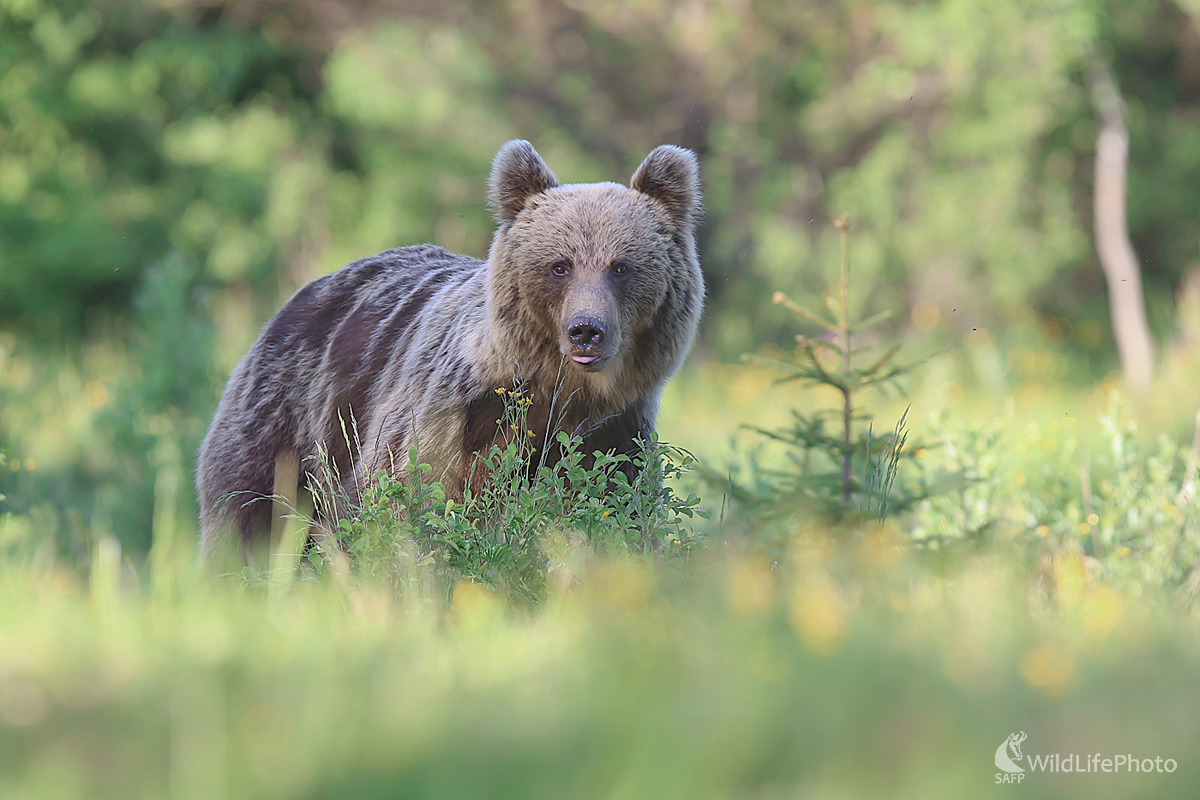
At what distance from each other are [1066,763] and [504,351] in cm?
272

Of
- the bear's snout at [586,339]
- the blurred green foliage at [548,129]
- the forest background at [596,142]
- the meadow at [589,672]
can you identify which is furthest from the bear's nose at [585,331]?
the blurred green foliage at [548,129]

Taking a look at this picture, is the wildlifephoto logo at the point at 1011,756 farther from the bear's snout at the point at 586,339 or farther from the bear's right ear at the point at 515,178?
the bear's right ear at the point at 515,178

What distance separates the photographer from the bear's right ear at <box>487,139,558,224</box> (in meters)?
4.55

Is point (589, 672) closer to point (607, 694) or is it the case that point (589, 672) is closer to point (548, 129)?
point (607, 694)

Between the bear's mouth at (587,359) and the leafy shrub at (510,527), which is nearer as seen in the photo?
the leafy shrub at (510,527)

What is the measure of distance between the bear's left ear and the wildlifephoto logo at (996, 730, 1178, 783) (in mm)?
3071

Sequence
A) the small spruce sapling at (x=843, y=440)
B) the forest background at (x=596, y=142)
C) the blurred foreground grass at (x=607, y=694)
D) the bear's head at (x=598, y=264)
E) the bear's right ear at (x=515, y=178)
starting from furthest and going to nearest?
the forest background at (x=596, y=142) < the bear's right ear at (x=515, y=178) < the bear's head at (x=598, y=264) < the small spruce sapling at (x=843, y=440) < the blurred foreground grass at (x=607, y=694)

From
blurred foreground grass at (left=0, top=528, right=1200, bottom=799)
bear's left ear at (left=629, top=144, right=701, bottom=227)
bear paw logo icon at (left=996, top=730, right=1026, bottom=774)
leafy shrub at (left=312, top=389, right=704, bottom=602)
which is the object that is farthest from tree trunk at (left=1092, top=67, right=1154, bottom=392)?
bear paw logo icon at (left=996, top=730, right=1026, bottom=774)

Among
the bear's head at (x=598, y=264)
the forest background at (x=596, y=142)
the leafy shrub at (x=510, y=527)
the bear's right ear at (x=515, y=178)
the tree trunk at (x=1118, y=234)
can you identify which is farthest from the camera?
the forest background at (x=596, y=142)

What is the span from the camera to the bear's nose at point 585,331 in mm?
3939

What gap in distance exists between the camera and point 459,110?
1136 cm

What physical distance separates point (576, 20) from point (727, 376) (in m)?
4.57

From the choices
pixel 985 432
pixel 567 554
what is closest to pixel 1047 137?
pixel 985 432

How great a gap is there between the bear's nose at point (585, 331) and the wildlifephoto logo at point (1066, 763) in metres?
2.33
